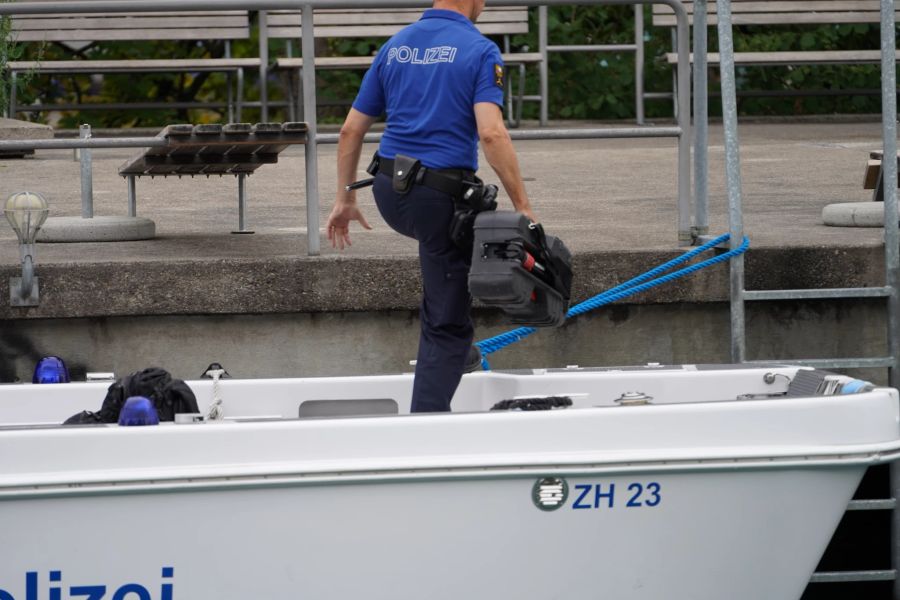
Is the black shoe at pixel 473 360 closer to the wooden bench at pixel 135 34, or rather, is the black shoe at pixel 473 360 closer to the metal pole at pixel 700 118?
the metal pole at pixel 700 118

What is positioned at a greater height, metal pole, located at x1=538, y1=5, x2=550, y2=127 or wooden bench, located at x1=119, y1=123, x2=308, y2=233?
metal pole, located at x1=538, y1=5, x2=550, y2=127

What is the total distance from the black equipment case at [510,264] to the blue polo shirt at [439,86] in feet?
0.89

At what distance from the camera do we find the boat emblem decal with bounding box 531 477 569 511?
3.87m

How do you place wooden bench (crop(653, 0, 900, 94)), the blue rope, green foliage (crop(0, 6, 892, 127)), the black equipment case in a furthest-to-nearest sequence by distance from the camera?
green foliage (crop(0, 6, 892, 127))
wooden bench (crop(653, 0, 900, 94))
the blue rope
the black equipment case

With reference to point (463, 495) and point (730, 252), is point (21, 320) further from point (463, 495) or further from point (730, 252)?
point (730, 252)

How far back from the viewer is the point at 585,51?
12.6m

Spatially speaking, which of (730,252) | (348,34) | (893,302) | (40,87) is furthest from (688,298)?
(40,87)

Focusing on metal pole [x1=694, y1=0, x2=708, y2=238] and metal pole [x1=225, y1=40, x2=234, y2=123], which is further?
metal pole [x1=225, y1=40, x2=234, y2=123]

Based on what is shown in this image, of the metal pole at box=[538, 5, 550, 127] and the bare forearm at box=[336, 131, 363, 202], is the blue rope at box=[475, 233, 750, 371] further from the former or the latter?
the metal pole at box=[538, 5, 550, 127]

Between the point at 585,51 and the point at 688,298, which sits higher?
the point at 585,51

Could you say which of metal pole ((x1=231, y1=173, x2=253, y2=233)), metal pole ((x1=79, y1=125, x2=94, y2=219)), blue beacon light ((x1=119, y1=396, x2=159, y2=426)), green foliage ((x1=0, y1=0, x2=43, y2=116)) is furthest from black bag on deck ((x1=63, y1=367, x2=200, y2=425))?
green foliage ((x1=0, y1=0, x2=43, y2=116))

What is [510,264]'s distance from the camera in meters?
4.13

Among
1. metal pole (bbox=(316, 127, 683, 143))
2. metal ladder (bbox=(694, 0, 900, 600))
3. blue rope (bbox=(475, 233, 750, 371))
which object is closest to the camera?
metal ladder (bbox=(694, 0, 900, 600))

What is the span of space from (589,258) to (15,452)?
2360 millimetres
